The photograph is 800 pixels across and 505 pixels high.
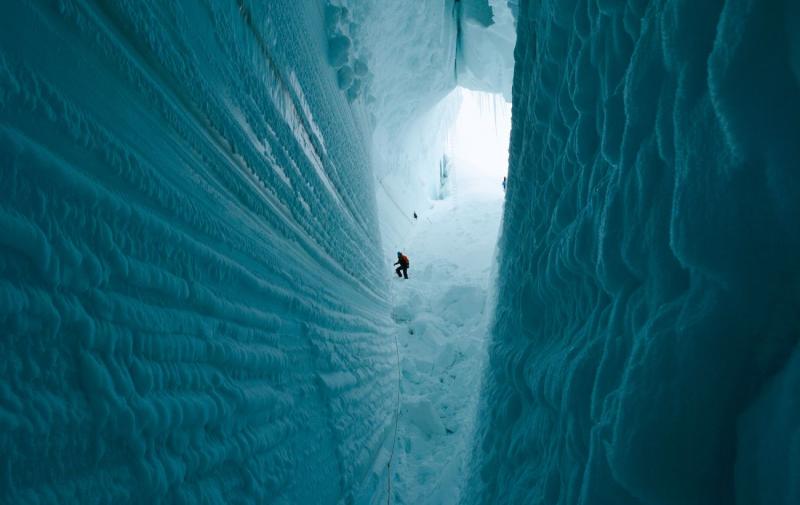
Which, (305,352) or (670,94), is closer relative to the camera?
(670,94)

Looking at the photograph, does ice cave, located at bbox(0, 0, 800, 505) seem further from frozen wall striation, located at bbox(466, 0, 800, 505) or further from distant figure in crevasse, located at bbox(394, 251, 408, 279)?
distant figure in crevasse, located at bbox(394, 251, 408, 279)

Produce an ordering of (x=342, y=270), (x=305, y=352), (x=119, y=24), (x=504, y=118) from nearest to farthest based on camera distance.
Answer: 1. (x=119, y=24)
2. (x=305, y=352)
3. (x=342, y=270)
4. (x=504, y=118)

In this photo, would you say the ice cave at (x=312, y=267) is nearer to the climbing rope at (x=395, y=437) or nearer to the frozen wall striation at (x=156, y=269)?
the frozen wall striation at (x=156, y=269)

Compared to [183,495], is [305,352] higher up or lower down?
higher up

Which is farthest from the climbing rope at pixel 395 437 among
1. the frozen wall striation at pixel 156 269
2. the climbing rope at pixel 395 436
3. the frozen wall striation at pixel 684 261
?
the frozen wall striation at pixel 684 261

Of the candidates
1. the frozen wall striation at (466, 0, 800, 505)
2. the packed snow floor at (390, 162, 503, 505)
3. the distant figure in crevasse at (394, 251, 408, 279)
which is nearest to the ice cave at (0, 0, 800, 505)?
the frozen wall striation at (466, 0, 800, 505)

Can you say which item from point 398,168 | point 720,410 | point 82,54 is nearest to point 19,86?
point 82,54

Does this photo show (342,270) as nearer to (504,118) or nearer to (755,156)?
(755,156)

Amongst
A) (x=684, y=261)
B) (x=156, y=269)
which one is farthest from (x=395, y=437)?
(x=684, y=261)
